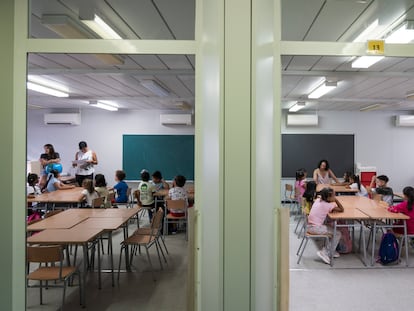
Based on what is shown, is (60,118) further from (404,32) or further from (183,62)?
(404,32)

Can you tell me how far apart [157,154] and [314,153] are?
479 cm

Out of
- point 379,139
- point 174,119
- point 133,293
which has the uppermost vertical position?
point 174,119

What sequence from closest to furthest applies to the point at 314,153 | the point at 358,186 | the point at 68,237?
the point at 68,237 < the point at 358,186 < the point at 314,153

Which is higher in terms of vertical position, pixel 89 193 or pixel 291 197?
pixel 89 193

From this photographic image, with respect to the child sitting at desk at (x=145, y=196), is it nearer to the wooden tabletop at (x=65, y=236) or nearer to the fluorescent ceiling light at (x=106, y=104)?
the wooden tabletop at (x=65, y=236)

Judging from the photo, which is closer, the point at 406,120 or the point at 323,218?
the point at 323,218

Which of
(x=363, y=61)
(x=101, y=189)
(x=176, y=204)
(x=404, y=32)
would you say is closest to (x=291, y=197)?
(x=176, y=204)

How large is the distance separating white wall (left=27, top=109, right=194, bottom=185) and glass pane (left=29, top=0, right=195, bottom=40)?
20.7 ft

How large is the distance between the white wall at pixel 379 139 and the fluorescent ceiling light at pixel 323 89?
2.53 meters

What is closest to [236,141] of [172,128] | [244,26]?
[244,26]

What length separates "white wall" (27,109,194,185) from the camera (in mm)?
9086

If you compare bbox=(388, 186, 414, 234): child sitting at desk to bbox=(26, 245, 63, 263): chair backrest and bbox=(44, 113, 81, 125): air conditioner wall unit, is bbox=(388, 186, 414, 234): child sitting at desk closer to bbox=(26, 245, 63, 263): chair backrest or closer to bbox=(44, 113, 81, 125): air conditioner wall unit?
bbox=(26, 245, 63, 263): chair backrest

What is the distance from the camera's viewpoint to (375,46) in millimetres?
1797

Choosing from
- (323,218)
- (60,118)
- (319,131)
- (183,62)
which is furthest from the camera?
(319,131)
